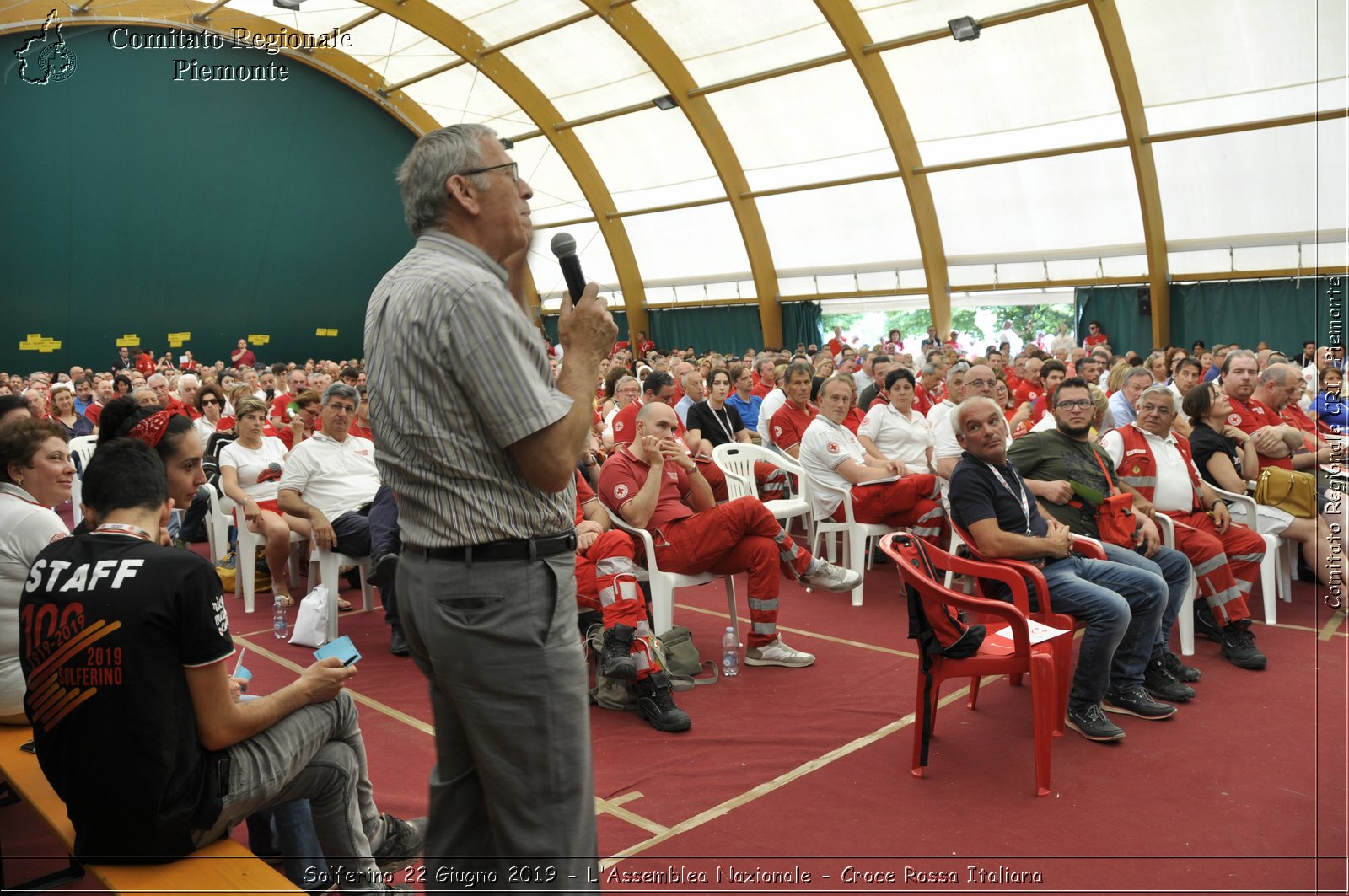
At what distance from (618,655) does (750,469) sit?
287 centimetres

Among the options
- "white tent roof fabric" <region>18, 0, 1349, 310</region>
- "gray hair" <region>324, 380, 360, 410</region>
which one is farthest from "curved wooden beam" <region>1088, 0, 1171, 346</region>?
"gray hair" <region>324, 380, 360, 410</region>

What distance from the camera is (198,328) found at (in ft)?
64.1

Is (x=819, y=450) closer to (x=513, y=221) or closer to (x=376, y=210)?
(x=513, y=221)

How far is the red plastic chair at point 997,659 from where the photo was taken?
296cm

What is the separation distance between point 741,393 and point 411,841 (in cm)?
590

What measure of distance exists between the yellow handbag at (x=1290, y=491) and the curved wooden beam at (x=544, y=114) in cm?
1565

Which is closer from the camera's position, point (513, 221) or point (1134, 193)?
point (513, 221)

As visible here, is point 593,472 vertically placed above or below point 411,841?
above

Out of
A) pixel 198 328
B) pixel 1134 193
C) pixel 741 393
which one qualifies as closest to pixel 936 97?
pixel 1134 193

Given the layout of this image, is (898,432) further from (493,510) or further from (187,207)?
(187,207)

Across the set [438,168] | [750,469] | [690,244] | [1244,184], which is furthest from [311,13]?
[438,168]

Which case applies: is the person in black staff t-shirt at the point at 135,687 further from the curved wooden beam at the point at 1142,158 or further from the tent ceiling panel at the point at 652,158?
the tent ceiling panel at the point at 652,158

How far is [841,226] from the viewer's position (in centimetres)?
1806

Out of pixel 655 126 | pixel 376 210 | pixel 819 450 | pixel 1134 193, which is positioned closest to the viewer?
pixel 819 450
